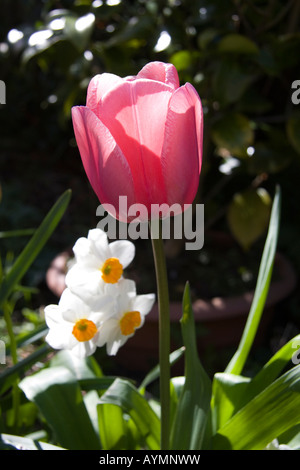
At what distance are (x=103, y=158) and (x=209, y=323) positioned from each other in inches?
44.5

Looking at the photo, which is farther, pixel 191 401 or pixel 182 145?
pixel 191 401

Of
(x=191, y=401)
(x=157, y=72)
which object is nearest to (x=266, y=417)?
(x=191, y=401)

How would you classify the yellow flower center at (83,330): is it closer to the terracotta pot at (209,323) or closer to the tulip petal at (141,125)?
the tulip petal at (141,125)

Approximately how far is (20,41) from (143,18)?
→ 0.41 meters

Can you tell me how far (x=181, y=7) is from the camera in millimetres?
1674

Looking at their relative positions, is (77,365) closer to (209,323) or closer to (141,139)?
(141,139)

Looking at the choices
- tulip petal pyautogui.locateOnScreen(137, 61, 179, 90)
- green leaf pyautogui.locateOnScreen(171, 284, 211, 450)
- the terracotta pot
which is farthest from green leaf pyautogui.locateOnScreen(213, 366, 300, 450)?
the terracotta pot

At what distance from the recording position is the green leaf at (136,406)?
2.38 ft

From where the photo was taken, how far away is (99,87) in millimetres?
518

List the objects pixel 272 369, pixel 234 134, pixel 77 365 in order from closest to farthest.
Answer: pixel 272 369 → pixel 77 365 → pixel 234 134

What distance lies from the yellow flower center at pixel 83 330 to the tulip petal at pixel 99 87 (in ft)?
1.00

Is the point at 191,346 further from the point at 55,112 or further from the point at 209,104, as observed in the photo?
the point at 55,112

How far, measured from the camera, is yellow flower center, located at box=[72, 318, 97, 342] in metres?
0.69

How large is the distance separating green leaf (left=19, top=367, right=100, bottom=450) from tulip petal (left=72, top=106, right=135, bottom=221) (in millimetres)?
397
